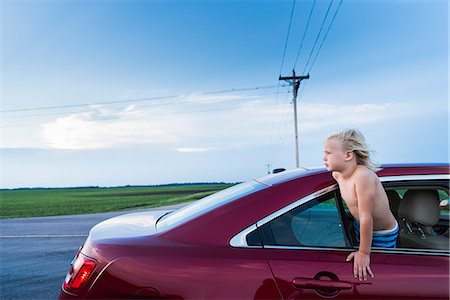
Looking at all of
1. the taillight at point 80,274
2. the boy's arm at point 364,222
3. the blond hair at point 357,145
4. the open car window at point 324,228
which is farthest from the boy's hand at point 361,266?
the taillight at point 80,274

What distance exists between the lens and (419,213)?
2809mm

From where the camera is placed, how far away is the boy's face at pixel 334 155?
2.01 meters

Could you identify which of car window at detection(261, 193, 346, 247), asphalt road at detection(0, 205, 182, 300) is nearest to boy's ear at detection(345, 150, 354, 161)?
car window at detection(261, 193, 346, 247)

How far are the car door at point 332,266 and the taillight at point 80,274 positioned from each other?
0.97 meters

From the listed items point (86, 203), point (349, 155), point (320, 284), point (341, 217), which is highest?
point (349, 155)

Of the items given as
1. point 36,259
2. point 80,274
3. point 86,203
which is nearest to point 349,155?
point 80,274

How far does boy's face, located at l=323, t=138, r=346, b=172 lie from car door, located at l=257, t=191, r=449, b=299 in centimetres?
18

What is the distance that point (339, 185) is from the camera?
206cm

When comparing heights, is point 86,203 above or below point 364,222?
below

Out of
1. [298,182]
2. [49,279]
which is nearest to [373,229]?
[298,182]

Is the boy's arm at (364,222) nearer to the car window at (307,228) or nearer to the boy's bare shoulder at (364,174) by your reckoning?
the boy's bare shoulder at (364,174)

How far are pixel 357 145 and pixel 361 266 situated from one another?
0.67 metres

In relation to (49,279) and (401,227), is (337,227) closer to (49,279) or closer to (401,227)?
(401,227)

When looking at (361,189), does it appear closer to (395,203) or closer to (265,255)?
(265,255)
